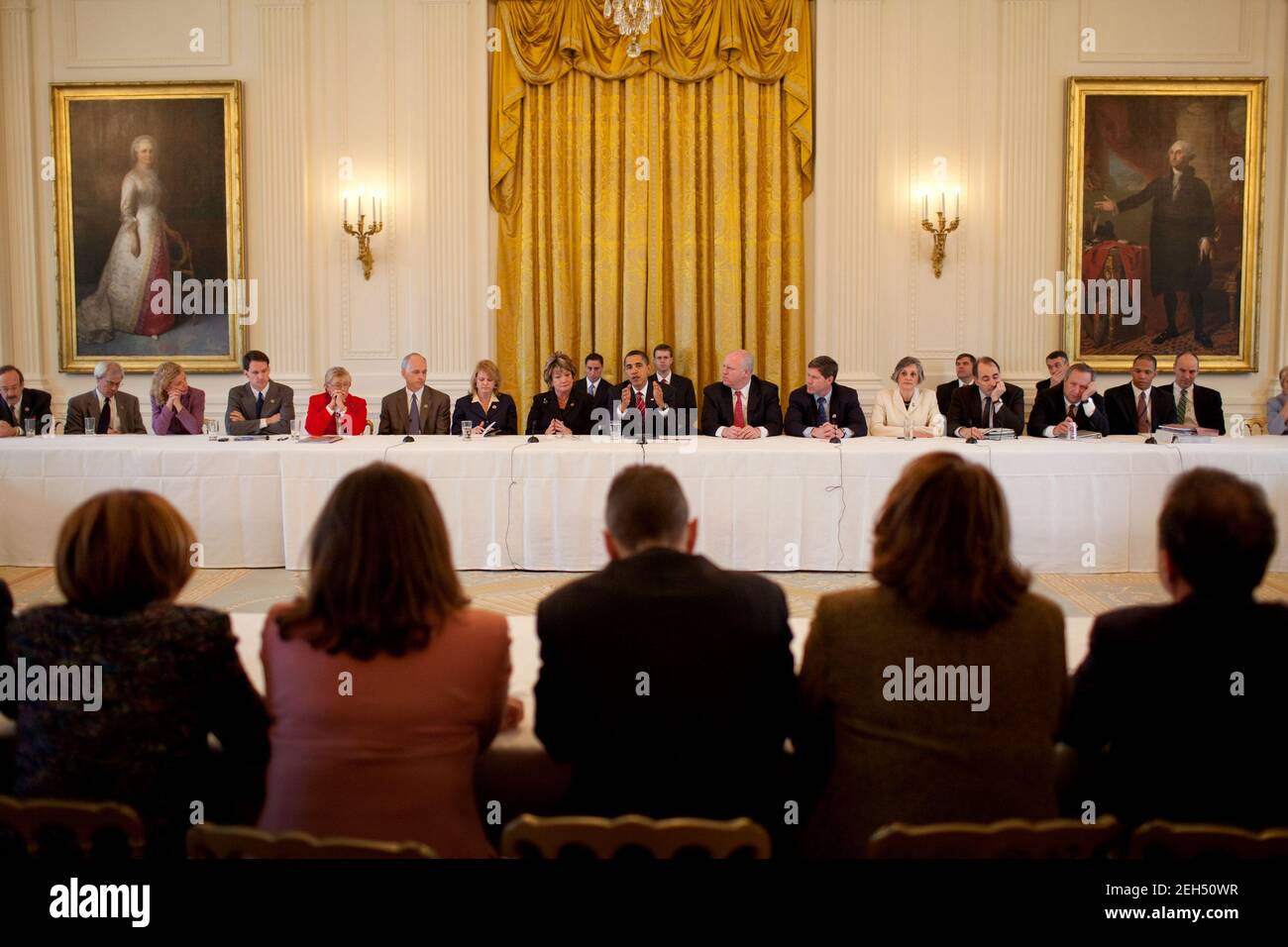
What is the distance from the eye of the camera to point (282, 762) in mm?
2016

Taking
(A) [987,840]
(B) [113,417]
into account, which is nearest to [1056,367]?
(B) [113,417]

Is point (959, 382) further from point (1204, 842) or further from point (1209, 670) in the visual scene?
point (1204, 842)

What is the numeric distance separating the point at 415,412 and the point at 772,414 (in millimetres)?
2826

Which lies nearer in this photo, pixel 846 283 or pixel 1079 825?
pixel 1079 825

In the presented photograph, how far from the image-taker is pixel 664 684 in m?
2.07

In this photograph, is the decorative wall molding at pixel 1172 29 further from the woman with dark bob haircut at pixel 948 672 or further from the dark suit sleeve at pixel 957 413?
the woman with dark bob haircut at pixel 948 672

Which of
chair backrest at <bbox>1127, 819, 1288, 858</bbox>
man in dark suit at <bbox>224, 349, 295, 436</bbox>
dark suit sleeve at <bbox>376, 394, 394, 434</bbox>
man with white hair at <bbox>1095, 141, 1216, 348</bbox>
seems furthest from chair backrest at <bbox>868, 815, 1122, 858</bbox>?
man with white hair at <bbox>1095, 141, 1216, 348</bbox>

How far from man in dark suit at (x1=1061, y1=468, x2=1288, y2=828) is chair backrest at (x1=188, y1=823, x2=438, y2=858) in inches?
54.2

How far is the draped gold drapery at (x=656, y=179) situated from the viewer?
903 centimetres

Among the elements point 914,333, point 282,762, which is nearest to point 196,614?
point 282,762
